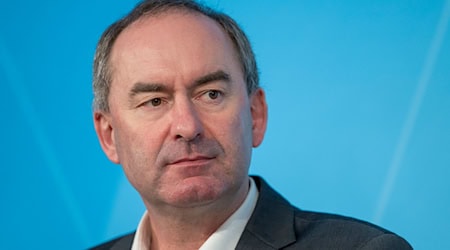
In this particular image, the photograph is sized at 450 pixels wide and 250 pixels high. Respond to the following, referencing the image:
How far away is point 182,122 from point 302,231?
53 cm

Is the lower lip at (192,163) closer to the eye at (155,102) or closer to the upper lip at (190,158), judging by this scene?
the upper lip at (190,158)

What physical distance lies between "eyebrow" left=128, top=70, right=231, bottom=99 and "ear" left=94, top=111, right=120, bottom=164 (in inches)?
9.6

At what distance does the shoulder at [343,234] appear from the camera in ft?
8.67

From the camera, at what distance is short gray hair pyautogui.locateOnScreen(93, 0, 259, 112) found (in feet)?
9.69

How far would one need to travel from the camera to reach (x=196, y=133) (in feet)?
8.64

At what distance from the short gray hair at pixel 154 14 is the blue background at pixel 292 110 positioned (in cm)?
74

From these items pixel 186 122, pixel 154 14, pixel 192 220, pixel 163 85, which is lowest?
pixel 192 220

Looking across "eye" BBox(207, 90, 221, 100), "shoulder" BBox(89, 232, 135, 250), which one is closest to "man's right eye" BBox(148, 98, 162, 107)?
"eye" BBox(207, 90, 221, 100)

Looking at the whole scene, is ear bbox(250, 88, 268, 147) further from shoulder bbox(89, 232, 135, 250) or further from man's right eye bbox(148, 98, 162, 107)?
shoulder bbox(89, 232, 135, 250)

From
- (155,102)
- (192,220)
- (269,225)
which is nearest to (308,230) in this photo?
(269,225)

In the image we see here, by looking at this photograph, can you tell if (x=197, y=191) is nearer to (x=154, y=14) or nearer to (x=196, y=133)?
(x=196, y=133)

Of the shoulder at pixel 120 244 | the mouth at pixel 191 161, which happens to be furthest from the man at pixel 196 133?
the shoulder at pixel 120 244

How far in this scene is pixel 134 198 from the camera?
4082 mm

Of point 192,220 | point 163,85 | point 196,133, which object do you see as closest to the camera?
point 196,133
